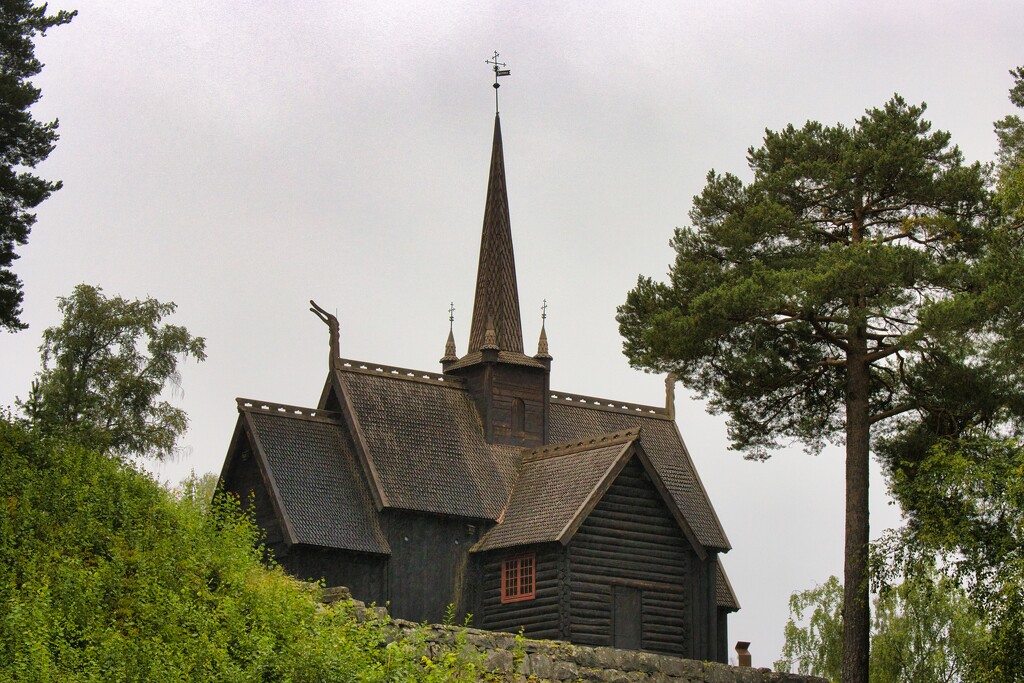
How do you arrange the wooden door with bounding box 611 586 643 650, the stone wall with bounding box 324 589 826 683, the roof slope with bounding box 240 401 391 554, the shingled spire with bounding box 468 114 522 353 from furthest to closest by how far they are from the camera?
the shingled spire with bounding box 468 114 522 353
the wooden door with bounding box 611 586 643 650
the roof slope with bounding box 240 401 391 554
the stone wall with bounding box 324 589 826 683

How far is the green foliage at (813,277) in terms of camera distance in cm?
3747

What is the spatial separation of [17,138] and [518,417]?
15.6m

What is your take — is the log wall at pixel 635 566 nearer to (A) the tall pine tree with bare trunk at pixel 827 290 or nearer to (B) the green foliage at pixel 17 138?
(A) the tall pine tree with bare trunk at pixel 827 290

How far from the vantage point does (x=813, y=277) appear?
36.9 metres

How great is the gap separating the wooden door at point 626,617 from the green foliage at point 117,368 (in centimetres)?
1484

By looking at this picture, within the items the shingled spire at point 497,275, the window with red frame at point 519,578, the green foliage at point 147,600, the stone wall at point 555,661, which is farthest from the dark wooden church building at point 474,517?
the green foliage at point 147,600

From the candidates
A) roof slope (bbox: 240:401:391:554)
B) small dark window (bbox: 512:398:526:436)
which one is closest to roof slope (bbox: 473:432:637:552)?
small dark window (bbox: 512:398:526:436)

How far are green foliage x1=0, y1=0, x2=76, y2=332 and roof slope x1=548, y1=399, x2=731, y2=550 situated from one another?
52.4 feet

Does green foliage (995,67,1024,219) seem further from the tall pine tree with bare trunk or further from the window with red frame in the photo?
the window with red frame

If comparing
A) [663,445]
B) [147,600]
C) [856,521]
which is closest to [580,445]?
[663,445]

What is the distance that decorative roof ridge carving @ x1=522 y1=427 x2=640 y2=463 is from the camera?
142 ft

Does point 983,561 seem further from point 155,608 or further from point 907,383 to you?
point 155,608

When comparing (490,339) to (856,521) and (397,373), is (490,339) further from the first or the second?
(856,521)

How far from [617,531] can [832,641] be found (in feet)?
66.0
